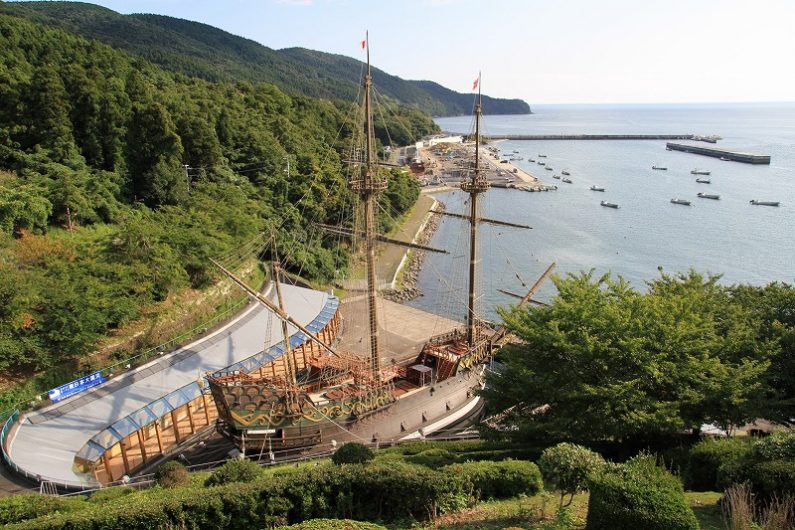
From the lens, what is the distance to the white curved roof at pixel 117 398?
15.5 metres

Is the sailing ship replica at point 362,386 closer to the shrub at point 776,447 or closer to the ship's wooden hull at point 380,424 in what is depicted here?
the ship's wooden hull at point 380,424

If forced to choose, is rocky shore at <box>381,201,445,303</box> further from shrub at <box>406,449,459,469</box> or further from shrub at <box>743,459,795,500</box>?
shrub at <box>743,459,795,500</box>

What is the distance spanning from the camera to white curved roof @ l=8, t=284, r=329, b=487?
51.0 ft

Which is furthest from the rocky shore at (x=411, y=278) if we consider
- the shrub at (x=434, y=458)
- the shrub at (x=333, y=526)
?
the shrub at (x=333, y=526)

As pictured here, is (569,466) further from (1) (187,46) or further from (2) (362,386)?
(1) (187,46)

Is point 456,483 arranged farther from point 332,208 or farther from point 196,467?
point 332,208

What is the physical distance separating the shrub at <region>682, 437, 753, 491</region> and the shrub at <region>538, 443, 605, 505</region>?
332 cm

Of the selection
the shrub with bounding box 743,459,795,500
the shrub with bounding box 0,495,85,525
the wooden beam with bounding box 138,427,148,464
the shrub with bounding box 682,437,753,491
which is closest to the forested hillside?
the wooden beam with bounding box 138,427,148,464

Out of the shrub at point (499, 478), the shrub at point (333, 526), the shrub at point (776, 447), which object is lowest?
the shrub at point (499, 478)

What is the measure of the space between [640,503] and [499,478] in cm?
348

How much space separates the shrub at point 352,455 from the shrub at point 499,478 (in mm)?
3000

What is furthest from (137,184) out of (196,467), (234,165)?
(196,467)

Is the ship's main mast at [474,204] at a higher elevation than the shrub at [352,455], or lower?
higher

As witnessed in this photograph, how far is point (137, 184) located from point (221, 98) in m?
18.5
